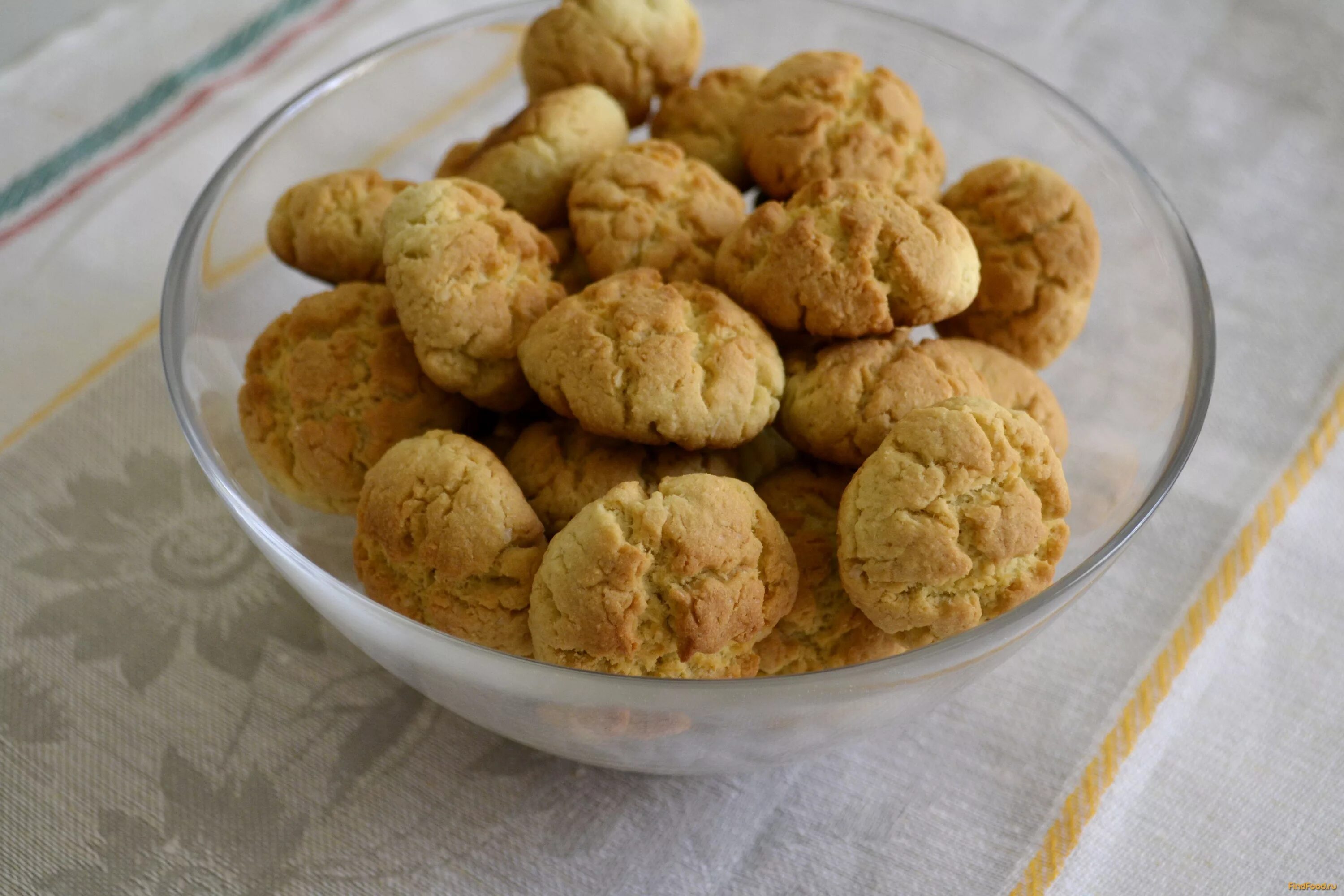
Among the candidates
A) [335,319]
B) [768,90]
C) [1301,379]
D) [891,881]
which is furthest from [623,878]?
[1301,379]

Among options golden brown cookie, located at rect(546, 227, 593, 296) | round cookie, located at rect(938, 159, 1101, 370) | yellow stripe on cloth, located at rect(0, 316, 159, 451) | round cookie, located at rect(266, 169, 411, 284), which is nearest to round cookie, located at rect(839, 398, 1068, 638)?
round cookie, located at rect(938, 159, 1101, 370)

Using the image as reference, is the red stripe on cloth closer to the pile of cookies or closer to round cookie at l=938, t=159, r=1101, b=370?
the pile of cookies

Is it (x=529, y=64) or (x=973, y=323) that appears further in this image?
(x=529, y=64)

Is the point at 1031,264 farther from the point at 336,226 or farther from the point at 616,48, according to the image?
the point at 336,226

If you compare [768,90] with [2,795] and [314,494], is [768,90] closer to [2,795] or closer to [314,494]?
[314,494]

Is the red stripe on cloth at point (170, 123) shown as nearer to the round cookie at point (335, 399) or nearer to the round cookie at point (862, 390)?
the round cookie at point (335, 399)

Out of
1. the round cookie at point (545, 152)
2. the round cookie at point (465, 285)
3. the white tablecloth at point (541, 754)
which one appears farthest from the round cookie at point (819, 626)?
the round cookie at point (545, 152)
